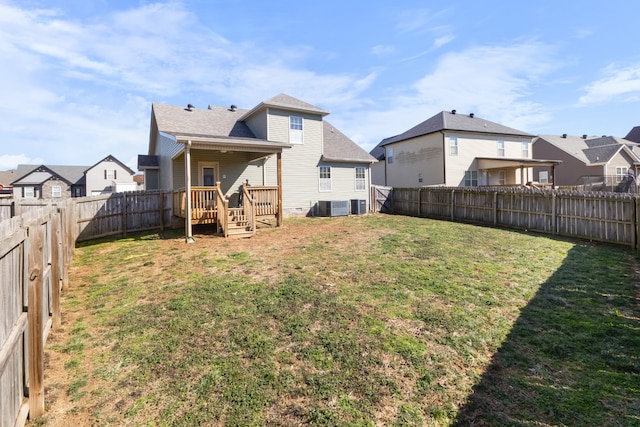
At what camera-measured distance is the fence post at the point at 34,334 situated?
8.69ft

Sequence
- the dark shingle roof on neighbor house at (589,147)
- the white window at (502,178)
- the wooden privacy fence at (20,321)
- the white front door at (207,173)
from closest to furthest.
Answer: the wooden privacy fence at (20,321), the white front door at (207,173), the white window at (502,178), the dark shingle roof on neighbor house at (589,147)

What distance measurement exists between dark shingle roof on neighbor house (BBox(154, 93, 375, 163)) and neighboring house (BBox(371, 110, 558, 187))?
298 inches

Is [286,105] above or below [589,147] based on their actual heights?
below

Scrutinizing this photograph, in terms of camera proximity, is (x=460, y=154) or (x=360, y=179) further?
(x=460, y=154)

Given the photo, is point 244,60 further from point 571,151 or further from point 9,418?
point 571,151

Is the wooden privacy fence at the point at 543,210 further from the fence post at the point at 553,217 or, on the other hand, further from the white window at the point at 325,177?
the white window at the point at 325,177

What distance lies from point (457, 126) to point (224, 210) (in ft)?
66.6

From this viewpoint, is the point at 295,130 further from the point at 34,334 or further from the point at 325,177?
the point at 34,334

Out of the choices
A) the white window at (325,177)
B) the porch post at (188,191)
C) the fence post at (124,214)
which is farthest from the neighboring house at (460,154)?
the fence post at (124,214)

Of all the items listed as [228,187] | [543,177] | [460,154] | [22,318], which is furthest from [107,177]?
[543,177]

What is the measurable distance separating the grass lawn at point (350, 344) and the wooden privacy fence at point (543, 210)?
2.72 meters

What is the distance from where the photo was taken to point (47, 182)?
43.8 meters

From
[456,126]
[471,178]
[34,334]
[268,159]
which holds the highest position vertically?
[456,126]

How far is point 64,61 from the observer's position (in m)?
11.4
